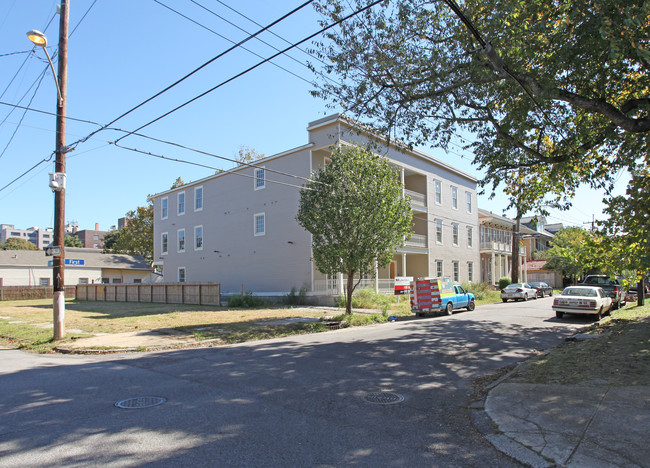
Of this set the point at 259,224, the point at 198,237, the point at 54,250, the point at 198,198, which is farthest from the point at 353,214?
the point at 198,198

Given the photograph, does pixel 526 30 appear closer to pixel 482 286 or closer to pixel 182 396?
pixel 182 396

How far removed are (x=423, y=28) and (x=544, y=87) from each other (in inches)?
162

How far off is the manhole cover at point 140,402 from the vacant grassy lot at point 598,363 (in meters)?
5.99

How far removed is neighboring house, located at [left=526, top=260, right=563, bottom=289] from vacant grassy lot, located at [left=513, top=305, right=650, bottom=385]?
48.6 meters

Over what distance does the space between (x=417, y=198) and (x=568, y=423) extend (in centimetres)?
2903

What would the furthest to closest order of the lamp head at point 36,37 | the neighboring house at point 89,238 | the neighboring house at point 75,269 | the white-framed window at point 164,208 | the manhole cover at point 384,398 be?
the neighboring house at point 89,238, the neighboring house at point 75,269, the white-framed window at point 164,208, the lamp head at point 36,37, the manhole cover at point 384,398

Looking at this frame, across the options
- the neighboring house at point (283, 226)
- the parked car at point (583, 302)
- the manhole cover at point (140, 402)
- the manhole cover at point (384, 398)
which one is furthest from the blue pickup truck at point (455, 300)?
the manhole cover at point (140, 402)

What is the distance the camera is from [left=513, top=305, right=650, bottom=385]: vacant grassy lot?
23.2ft

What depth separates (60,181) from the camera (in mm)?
13234

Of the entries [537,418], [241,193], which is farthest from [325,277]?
[537,418]

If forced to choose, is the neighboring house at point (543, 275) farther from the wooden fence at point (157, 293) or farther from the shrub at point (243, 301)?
the wooden fence at point (157, 293)

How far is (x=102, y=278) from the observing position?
50312mm

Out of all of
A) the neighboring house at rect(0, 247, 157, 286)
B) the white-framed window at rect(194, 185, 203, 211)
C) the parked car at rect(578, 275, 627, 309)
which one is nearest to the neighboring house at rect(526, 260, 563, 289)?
the parked car at rect(578, 275, 627, 309)

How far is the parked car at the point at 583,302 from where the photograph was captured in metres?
17.5
